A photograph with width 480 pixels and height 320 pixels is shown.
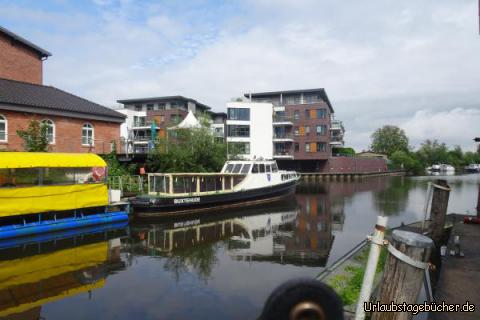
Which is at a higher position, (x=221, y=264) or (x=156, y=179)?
(x=156, y=179)

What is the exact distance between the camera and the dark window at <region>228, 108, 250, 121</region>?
183ft

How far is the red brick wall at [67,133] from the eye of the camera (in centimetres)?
2264

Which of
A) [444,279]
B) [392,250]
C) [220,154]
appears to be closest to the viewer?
[392,250]

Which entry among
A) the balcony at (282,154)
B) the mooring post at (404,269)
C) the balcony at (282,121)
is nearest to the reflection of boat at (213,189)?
the mooring post at (404,269)

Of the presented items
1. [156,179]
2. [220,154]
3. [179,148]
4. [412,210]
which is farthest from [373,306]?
[220,154]

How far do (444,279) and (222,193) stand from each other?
17.9 metres

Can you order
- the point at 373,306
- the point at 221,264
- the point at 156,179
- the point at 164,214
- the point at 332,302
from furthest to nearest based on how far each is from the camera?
1. the point at 156,179
2. the point at 164,214
3. the point at 221,264
4. the point at 373,306
5. the point at 332,302

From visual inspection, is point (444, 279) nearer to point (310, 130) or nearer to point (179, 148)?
point (179, 148)

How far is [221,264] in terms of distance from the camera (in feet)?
39.5

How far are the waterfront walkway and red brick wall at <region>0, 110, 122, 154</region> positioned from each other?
25.0 meters

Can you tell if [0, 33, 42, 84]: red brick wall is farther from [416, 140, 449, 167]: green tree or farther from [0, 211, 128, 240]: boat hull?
[416, 140, 449, 167]: green tree

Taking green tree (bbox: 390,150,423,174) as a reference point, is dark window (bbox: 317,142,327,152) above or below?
above

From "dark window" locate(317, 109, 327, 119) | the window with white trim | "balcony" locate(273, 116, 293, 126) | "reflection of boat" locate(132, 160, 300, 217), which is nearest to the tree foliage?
"reflection of boat" locate(132, 160, 300, 217)

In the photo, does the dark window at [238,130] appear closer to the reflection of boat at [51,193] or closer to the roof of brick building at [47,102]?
the roof of brick building at [47,102]
